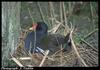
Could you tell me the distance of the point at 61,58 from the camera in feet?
15.0

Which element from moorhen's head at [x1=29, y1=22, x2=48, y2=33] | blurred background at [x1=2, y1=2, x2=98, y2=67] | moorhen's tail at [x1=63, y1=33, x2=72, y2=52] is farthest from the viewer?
moorhen's head at [x1=29, y1=22, x2=48, y2=33]

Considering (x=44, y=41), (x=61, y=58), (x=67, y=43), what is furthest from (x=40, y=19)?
(x=61, y=58)

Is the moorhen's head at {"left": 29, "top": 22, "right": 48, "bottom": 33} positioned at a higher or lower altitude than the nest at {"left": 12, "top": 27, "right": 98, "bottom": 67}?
higher

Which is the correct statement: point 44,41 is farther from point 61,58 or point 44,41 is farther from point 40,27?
point 61,58

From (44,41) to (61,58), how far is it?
436 millimetres

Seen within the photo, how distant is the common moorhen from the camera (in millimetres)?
4812

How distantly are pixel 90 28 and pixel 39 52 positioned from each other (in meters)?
1.23

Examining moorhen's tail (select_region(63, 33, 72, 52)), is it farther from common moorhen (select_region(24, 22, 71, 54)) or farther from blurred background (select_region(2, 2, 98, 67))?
blurred background (select_region(2, 2, 98, 67))

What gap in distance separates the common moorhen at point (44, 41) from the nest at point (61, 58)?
3.0 inches

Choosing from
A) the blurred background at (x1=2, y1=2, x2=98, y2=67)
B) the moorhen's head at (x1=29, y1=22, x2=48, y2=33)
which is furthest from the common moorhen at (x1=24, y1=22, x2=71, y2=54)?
the blurred background at (x1=2, y1=2, x2=98, y2=67)

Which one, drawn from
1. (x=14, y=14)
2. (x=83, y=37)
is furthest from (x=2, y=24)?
(x=83, y=37)

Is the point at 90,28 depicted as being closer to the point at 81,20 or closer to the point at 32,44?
the point at 81,20

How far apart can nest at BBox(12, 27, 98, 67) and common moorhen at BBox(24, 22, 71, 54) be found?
0.25 ft

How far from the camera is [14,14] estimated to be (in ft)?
14.9
